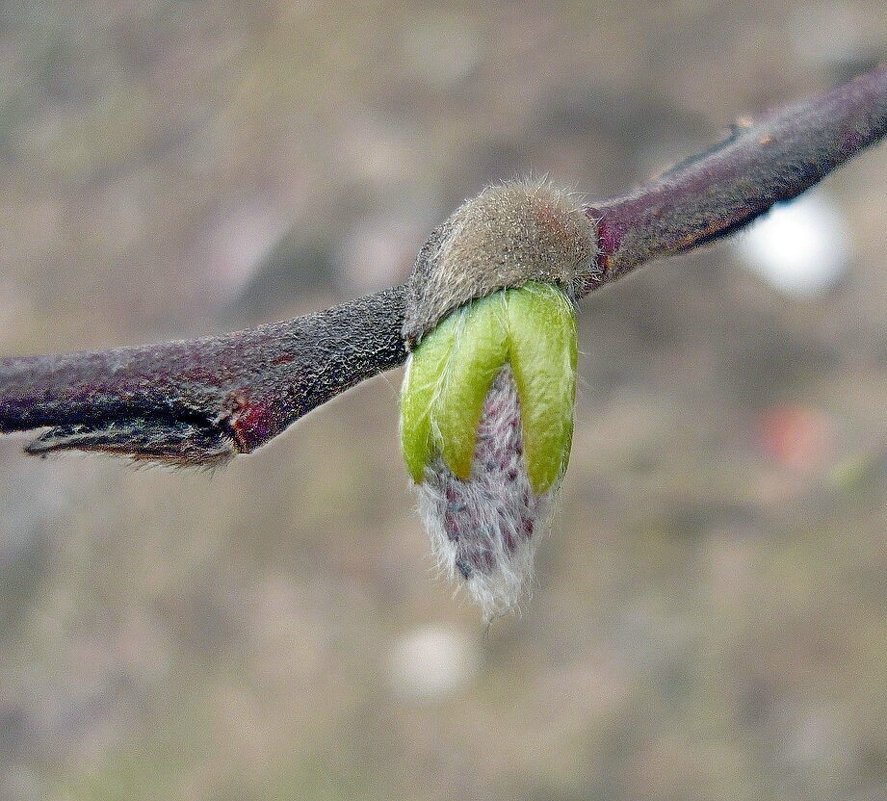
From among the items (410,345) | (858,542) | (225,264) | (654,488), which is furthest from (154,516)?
(410,345)

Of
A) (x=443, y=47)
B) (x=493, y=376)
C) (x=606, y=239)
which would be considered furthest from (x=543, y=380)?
(x=443, y=47)

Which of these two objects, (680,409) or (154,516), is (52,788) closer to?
(154,516)

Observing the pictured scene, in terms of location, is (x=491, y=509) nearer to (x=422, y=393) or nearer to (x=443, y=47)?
(x=422, y=393)

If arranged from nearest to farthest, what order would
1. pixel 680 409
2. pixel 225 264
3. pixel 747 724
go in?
pixel 747 724 < pixel 680 409 < pixel 225 264

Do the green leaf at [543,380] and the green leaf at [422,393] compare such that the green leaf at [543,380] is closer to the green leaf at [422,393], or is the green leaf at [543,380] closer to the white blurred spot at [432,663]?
the green leaf at [422,393]

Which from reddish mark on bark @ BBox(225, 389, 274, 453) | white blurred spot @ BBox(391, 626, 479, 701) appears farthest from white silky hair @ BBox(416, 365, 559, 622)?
white blurred spot @ BBox(391, 626, 479, 701)

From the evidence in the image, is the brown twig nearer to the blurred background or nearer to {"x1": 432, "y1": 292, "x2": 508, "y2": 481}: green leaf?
{"x1": 432, "y1": 292, "x2": 508, "y2": 481}: green leaf

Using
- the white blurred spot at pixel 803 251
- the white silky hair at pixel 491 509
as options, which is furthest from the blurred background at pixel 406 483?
the white silky hair at pixel 491 509
